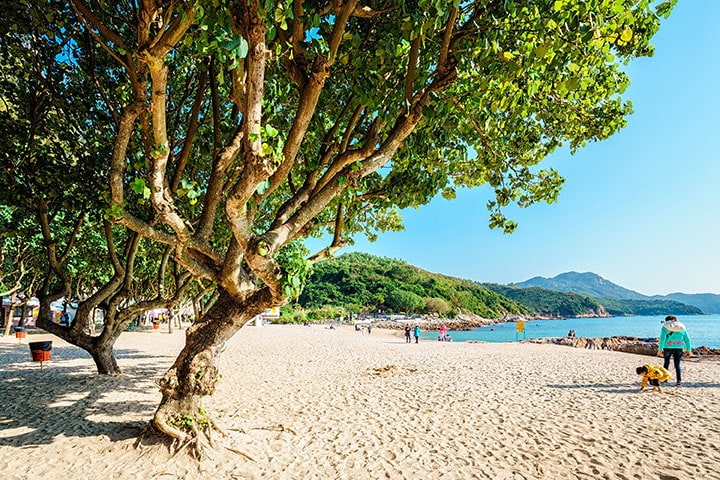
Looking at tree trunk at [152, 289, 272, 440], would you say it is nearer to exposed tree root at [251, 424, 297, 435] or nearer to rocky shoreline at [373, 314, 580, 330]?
exposed tree root at [251, 424, 297, 435]

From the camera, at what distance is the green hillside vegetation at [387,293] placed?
9319cm

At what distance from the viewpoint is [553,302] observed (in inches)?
6491

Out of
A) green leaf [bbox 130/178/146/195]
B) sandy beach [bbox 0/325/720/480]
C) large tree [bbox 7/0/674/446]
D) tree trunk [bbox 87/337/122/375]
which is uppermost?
large tree [bbox 7/0/674/446]

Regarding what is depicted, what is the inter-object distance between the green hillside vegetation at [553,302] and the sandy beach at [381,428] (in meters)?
165

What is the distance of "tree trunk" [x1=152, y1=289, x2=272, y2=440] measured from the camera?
15.9ft

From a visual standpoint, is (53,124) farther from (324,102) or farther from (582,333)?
(582,333)

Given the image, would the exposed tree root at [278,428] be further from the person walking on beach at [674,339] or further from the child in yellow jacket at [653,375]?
the person walking on beach at [674,339]

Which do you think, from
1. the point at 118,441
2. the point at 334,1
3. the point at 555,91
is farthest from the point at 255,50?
the point at 118,441

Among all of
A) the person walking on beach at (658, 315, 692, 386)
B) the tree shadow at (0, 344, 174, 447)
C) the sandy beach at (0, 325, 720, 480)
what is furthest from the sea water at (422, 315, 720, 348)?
the tree shadow at (0, 344, 174, 447)

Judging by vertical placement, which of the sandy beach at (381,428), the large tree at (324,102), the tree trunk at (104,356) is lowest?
the sandy beach at (381,428)

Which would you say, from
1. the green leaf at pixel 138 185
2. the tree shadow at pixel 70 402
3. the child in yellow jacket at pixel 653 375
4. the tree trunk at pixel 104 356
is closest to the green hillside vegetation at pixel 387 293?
the tree shadow at pixel 70 402

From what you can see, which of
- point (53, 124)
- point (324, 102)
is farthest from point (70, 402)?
point (324, 102)

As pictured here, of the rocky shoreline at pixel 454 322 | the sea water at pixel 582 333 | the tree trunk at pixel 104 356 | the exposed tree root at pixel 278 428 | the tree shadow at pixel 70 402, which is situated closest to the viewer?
the tree shadow at pixel 70 402

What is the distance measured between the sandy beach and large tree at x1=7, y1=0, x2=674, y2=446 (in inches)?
50.4
